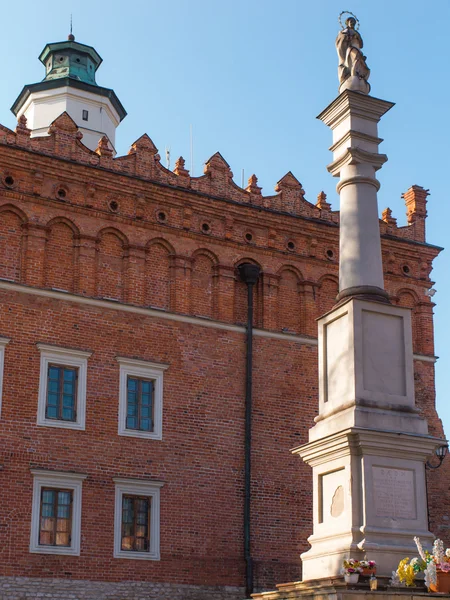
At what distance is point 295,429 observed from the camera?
2306 cm

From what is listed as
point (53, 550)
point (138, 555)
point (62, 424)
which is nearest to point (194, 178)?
point (62, 424)

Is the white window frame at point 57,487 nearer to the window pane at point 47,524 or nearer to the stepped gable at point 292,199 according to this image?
the window pane at point 47,524

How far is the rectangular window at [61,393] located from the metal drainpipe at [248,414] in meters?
4.06

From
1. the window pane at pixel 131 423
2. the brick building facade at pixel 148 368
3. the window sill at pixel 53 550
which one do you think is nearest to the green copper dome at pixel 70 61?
the brick building facade at pixel 148 368

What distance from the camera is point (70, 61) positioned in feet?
126

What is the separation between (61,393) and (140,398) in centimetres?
183

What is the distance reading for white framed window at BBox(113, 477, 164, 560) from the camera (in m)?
20.3

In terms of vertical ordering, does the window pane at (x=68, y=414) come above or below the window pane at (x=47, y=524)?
above

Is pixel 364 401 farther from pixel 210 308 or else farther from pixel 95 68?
pixel 95 68

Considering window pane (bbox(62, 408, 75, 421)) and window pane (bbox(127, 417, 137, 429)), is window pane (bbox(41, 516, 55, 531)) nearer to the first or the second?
window pane (bbox(62, 408, 75, 421))

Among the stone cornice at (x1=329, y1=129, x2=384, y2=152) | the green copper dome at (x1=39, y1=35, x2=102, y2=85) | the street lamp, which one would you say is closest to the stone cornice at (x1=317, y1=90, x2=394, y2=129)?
the stone cornice at (x1=329, y1=129, x2=384, y2=152)

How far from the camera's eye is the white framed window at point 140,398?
835 inches

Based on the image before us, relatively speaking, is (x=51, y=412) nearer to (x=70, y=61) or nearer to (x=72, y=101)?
(x=72, y=101)

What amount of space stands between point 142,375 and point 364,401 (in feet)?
27.5
